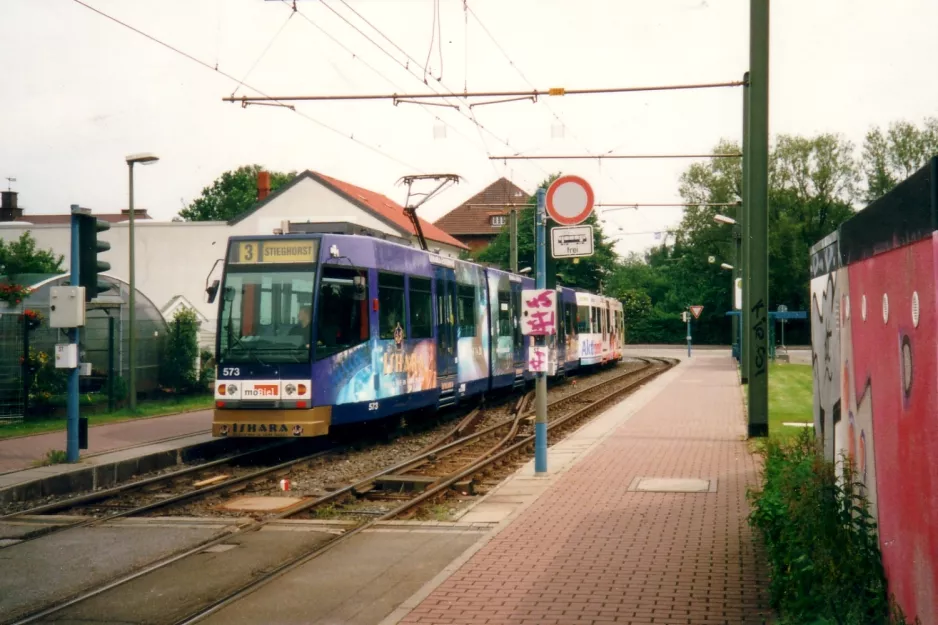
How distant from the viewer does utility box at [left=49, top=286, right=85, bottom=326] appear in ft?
44.4

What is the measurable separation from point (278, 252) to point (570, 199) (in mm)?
4833

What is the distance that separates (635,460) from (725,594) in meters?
7.22

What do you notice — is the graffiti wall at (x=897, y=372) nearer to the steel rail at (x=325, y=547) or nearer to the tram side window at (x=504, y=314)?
the steel rail at (x=325, y=547)

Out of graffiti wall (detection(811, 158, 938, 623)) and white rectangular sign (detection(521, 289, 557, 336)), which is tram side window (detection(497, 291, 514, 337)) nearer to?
white rectangular sign (detection(521, 289, 557, 336))

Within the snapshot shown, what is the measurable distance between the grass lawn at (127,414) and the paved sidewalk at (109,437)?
532 mm

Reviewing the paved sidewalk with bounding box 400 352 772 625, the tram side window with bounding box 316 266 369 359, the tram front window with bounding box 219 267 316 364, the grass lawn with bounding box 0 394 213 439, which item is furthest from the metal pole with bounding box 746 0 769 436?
the grass lawn with bounding box 0 394 213 439

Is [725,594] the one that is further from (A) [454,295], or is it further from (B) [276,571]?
(A) [454,295]

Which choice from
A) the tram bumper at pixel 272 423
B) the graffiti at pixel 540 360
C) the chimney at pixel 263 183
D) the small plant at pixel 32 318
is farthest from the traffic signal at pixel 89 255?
the chimney at pixel 263 183

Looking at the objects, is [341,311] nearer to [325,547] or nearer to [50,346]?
[325,547]

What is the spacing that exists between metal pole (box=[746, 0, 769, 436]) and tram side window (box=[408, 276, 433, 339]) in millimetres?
5667

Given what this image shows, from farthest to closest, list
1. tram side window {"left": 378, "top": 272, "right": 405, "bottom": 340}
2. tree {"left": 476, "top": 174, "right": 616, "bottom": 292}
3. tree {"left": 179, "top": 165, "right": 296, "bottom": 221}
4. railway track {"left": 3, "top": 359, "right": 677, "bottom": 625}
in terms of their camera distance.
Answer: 1. tree {"left": 179, "top": 165, "right": 296, "bottom": 221}
2. tree {"left": 476, "top": 174, "right": 616, "bottom": 292}
3. tram side window {"left": 378, "top": 272, "right": 405, "bottom": 340}
4. railway track {"left": 3, "top": 359, "right": 677, "bottom": 625}

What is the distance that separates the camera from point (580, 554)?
323 inches

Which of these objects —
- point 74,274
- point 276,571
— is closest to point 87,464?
point 74,274

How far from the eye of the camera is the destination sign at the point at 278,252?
15.0 meters
